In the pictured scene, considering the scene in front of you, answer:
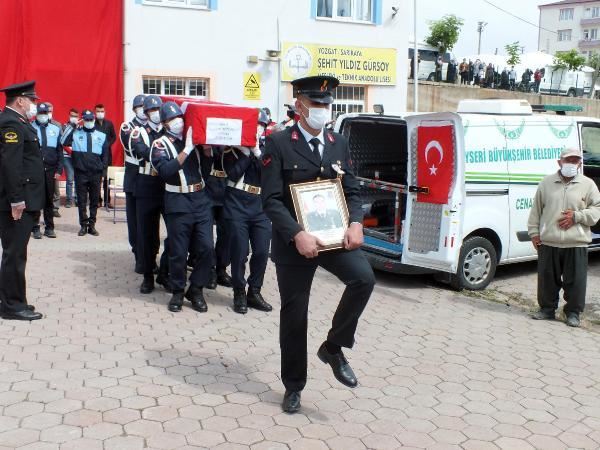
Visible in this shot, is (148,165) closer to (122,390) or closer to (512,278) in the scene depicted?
(122,390)

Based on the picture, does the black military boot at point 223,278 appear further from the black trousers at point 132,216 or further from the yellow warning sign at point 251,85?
the yellow warning sign at point 251,85

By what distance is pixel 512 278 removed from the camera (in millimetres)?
9484

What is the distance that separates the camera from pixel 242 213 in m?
6.98

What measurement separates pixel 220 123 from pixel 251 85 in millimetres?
10119

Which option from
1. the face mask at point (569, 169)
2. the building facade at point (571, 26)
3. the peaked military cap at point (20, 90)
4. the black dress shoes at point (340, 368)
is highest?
Result: the building facade at point (571, 26)

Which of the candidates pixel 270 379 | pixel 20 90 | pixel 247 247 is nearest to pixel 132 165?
pixel 247 247

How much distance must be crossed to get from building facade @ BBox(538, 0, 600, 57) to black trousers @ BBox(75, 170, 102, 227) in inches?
3586

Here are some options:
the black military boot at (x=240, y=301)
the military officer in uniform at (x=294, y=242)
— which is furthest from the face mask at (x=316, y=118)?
the black military boot at (x=240, y=301)

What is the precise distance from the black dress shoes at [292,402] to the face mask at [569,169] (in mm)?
3879

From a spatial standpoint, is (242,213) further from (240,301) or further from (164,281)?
(164,281)

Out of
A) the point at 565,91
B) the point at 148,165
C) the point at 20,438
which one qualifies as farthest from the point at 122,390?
the point at 565,91

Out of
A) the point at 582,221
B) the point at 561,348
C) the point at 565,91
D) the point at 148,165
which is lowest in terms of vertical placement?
the point at 561,348

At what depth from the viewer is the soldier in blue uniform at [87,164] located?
1104cm

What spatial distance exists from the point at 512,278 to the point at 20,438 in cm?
689
